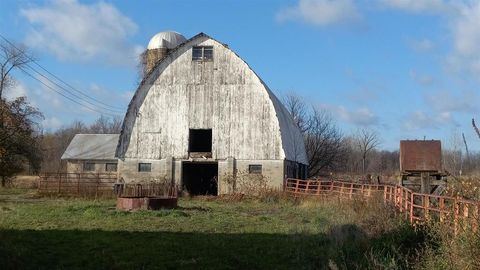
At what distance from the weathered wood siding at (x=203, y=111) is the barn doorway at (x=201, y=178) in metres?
3.32

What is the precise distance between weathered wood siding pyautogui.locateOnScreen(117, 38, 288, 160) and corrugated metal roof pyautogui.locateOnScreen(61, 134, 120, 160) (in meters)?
18.6

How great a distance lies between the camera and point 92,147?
5600cm

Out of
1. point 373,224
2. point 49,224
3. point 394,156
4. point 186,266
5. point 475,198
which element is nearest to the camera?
point 475,198

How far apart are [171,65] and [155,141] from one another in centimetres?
468

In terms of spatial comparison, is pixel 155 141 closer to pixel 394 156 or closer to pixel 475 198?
pixel 475 198

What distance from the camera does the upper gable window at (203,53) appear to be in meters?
34.8

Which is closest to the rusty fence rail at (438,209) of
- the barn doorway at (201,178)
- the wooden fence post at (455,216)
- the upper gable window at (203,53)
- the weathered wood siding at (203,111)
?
the wooden fence post at (455,216)

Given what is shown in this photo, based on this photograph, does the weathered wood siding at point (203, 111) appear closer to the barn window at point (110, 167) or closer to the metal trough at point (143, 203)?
the metal trough at point (143, 203)

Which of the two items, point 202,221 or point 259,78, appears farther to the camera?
point 259,78

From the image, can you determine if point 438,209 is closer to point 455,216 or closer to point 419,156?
point 455,216

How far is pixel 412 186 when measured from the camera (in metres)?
23.7

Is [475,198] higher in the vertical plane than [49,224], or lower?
higher

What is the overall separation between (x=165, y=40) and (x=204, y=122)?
1251cm

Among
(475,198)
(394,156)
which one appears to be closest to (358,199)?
(475,198)
